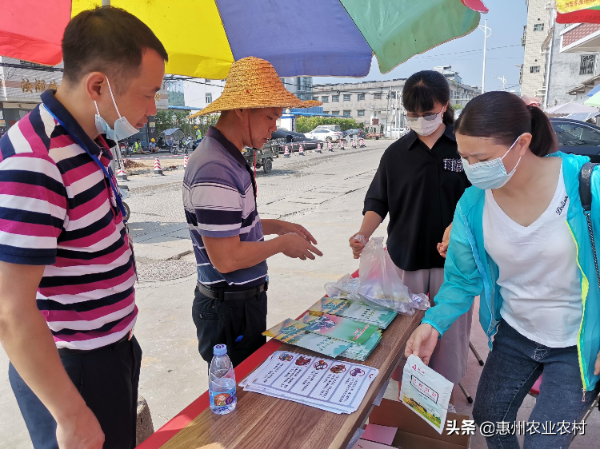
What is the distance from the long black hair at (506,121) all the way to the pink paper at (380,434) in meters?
1.39

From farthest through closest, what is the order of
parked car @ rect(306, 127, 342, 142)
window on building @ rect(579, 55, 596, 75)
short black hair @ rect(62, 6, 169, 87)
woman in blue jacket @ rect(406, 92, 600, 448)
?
parked car @ rect(306, 127, 342, 142)
window on building @ rect(579, 55, 596, 75)
woman in blue jacket @ rect(406, 92, 600, 448)
short black hair @ rect(62, 6, 169, 87)

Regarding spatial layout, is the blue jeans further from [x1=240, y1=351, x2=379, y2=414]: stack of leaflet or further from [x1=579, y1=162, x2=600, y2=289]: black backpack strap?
[x1=240, y1=351, x2=379, y2=414]: stack of leaflet

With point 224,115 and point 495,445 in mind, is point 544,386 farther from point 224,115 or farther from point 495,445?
point 224,115

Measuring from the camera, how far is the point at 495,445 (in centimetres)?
169

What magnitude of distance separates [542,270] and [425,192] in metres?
0.93

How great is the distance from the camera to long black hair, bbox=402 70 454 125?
2.24m

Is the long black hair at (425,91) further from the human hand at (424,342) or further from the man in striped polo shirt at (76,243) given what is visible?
the man in striped polo shirt at (76,243)

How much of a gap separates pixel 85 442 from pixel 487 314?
4.89 feet

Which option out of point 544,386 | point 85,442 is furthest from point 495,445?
point 85,442

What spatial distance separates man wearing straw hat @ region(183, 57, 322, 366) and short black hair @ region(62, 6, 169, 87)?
0.54 m

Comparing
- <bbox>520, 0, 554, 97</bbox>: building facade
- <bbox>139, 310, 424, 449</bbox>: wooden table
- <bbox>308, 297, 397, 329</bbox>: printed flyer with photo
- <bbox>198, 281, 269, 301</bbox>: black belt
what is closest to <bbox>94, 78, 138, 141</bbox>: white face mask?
<bbox>198, 281, 269, 301</bbox>: black belt

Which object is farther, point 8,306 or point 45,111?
point 45,111

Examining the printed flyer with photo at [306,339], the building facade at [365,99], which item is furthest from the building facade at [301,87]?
the printed flyer with photo at [306,339]

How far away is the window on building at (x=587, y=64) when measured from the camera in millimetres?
28350
